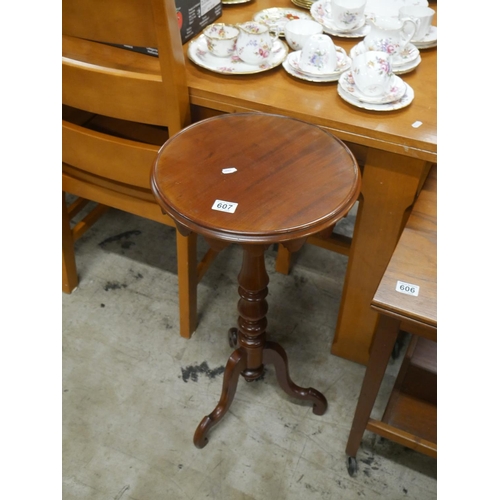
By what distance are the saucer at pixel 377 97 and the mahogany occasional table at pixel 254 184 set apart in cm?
12

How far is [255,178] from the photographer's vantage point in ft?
3.28

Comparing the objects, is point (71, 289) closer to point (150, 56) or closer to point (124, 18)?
point (150, 56)

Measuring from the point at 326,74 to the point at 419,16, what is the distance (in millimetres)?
313

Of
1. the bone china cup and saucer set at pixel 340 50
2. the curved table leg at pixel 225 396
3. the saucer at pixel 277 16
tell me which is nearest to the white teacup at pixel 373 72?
the bone china cup and saucer set at pixel 340 50

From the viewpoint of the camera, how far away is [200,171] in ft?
3.33

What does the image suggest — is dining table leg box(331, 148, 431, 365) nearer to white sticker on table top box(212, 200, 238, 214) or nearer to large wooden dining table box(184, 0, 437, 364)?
large wooden dining table box(184, 0, 437, 364)

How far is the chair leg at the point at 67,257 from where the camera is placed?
161 cm

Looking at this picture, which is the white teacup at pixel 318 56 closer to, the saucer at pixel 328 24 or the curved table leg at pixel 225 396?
the saucer at pixel 328 24

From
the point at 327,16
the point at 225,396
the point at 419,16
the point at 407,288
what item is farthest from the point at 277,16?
the point at 225,396

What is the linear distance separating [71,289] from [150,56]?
2.64 feet

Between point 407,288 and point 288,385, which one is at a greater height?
point 407,288

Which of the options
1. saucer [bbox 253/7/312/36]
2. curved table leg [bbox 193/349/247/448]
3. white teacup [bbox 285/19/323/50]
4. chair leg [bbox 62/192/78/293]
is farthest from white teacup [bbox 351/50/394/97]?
chair leg [bbox 62/192/78/293]

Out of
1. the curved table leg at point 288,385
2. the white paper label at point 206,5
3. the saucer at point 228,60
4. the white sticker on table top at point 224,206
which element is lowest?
the curved table leg at point 288,385

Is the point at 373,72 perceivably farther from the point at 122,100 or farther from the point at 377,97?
the point at 122,100
